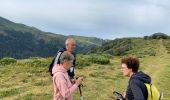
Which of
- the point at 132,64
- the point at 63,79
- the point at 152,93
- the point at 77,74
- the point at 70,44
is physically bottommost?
the point at 77,74

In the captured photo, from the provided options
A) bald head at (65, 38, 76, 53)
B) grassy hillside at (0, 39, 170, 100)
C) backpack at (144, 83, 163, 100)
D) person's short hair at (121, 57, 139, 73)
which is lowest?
grassy hillside at (0, 39, 170, 100)

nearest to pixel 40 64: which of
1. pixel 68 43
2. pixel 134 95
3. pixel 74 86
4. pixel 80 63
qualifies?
pixel 80 63

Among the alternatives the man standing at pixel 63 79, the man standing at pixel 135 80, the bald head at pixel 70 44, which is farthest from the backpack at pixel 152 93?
the bald head at pixel 70 44

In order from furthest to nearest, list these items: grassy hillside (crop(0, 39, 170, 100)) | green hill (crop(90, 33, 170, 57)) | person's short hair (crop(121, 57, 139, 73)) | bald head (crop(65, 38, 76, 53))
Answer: green hill (crop(90, 33, 170, 57)) < grassy hillside (crop(0, 39, 170, 100)) < bald head (crop(65, 38, 76, 53)) < person's short hair (crop(121, 57, 139, 73))

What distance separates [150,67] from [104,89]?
1316 cm

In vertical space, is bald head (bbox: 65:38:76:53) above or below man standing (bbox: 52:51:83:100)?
above

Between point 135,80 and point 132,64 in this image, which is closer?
point 135,80

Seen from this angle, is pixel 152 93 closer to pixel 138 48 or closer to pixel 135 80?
pixel 135 80

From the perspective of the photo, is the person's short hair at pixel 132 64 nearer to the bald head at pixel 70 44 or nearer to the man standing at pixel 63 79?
the man standing at pixel 63 79

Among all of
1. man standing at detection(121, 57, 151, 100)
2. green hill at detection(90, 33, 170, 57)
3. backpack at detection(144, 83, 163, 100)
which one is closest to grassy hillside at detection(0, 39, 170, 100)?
man standing at detection(121, 57, 151, 100)

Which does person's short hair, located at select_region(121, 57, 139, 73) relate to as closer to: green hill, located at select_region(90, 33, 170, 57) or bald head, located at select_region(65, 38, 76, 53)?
bald head, located at select_region(65, 38, 76, 53)

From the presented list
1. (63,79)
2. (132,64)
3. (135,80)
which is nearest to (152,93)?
(135,80)

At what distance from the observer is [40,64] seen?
32.0 meters

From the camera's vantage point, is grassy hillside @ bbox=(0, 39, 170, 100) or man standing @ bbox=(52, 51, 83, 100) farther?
grassy hillside @ bbox=(0, 39, 170, 100)
